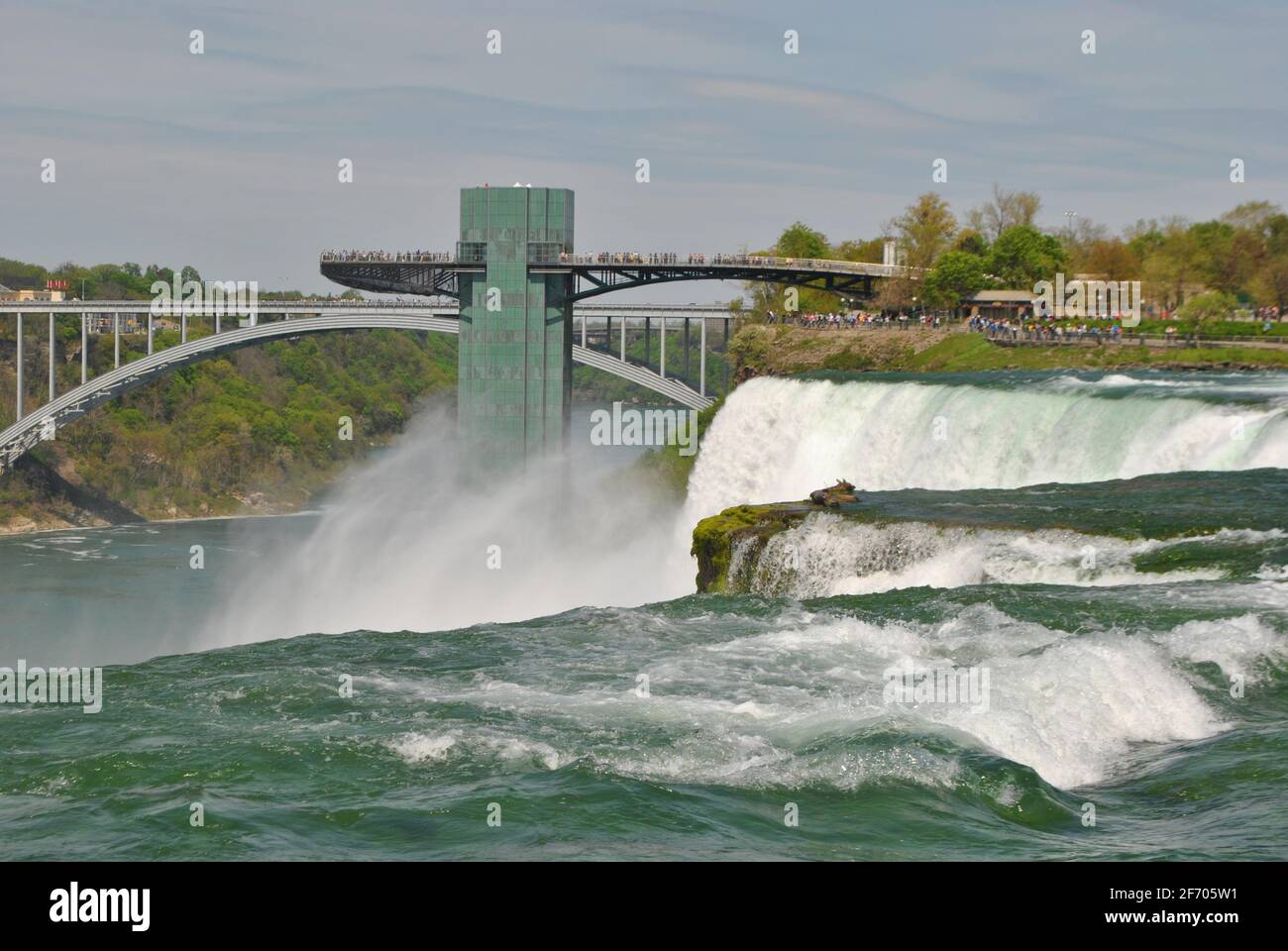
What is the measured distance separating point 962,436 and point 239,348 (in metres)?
46.5

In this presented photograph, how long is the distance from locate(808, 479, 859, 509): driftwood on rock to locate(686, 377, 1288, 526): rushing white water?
4801mm

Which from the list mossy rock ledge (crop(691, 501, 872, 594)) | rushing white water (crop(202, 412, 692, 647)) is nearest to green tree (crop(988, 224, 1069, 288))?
rushing white water (crop(202, 412, 692, 647))

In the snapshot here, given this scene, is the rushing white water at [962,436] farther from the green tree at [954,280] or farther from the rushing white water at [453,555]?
the green tree at [954,280]

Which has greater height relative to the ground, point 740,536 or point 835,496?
point 835,496

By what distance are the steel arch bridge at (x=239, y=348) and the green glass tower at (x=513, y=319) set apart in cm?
244

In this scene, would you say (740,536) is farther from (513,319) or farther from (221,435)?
(221,435)

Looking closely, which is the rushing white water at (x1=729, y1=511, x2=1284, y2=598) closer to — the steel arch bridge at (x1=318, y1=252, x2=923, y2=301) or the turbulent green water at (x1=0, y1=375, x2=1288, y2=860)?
the turbulent green water at (x1=0, y1=375, x2=1288, y2=860)

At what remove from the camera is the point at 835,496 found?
92.4ft

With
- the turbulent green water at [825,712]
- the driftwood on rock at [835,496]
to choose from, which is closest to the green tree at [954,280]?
the turbulent green water at [825,712]

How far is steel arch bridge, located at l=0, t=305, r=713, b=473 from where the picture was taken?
69188 millimetres

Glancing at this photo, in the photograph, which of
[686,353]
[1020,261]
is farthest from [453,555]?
[1020,261]
